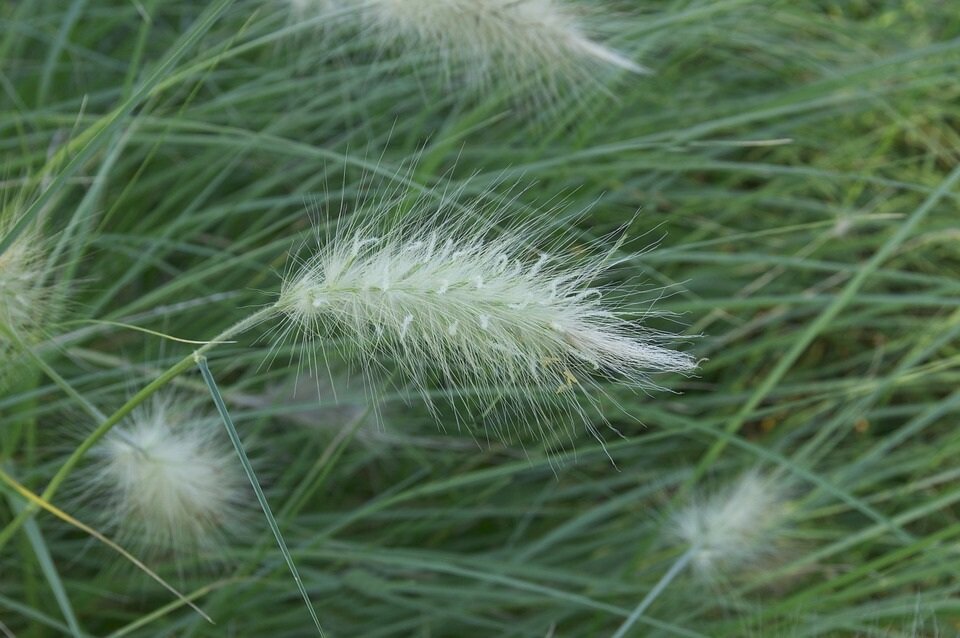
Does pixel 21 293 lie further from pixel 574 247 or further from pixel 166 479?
pixel 574 247

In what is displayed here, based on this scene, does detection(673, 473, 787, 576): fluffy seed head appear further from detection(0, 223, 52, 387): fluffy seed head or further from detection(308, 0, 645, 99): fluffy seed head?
detection(0, 223, 52, 387): fluffy seed head

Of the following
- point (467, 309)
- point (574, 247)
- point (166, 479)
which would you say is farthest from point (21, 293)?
point (574, 247)

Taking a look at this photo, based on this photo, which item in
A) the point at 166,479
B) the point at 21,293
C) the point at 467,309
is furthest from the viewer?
the point at 166,479

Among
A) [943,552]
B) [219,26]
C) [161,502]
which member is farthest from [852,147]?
[161,502]

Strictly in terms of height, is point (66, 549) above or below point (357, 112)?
below

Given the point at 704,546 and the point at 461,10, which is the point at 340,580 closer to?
Result: the point at 704,546

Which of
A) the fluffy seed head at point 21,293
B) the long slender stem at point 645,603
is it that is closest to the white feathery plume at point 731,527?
the long slender stem at point 645,603
